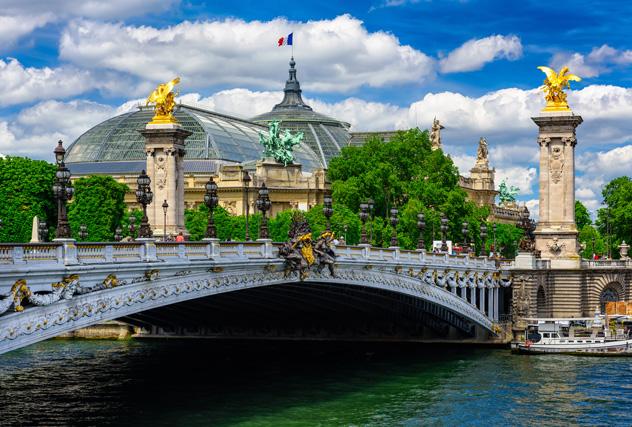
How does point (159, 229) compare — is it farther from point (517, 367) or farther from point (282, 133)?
point (282, 133)

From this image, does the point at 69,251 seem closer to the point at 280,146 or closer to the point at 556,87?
the point at 556,87

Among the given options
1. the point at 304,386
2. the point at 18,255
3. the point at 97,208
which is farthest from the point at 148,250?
the point at 97,208

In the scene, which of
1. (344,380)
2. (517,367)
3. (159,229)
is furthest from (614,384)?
(159,229)

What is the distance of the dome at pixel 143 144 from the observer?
438 feet

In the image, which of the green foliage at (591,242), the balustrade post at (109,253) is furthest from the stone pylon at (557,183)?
the balustrade post at (109,253)

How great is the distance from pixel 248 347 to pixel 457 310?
40.4 ft

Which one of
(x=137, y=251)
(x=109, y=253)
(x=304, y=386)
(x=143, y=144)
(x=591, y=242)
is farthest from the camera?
(x=143, y=144)

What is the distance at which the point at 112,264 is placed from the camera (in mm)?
30922

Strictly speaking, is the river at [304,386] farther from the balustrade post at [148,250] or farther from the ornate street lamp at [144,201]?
the balustrade post at [148,250]

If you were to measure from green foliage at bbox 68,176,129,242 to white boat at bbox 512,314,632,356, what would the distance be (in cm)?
3022

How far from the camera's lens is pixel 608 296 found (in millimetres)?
75938

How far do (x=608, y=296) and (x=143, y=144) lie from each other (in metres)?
72.4

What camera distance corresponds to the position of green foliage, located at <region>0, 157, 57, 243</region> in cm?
7706

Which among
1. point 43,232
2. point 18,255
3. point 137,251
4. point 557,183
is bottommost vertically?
point 18,255
